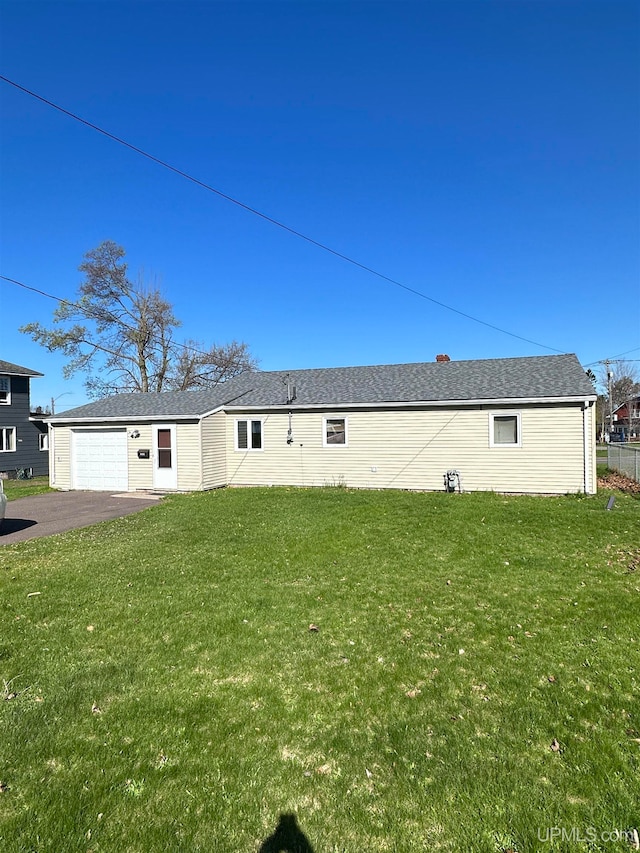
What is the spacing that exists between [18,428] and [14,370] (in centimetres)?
329

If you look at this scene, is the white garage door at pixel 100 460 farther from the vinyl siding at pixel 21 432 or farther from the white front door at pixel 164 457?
the vinyl siding at pixel 21 432

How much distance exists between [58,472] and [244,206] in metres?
12.3

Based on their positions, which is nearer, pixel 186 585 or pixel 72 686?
pixel 72 686

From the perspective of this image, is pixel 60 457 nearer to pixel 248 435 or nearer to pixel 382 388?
pixel 248 435

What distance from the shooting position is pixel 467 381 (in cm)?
1587

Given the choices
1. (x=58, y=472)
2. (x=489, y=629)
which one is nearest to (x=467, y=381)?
(x=489, y=629)

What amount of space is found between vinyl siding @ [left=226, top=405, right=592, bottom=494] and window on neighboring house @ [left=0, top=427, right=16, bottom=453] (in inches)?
642

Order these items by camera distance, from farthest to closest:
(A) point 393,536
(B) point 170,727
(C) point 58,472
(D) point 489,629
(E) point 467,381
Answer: (C) point 58,472 < (E) point 467,381 < (A) point 393,536 < (D) point 489,629 < (B) point 170,727

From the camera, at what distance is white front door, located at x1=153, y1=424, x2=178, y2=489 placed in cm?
1617

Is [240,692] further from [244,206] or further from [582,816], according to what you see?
[244,206]

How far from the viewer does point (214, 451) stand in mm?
16688

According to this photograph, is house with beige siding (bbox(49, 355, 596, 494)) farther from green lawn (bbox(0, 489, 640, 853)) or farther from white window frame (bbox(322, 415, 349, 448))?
green lawn (bbox(0, 489, 640, 853))

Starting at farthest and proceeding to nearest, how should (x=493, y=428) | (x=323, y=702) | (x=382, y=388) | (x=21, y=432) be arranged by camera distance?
(x=21, y=432), (x=382, y=388), (x=493, y=428), (x=323, y=702)

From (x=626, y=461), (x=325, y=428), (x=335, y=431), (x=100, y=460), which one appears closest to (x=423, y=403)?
(x=335, y=431)
